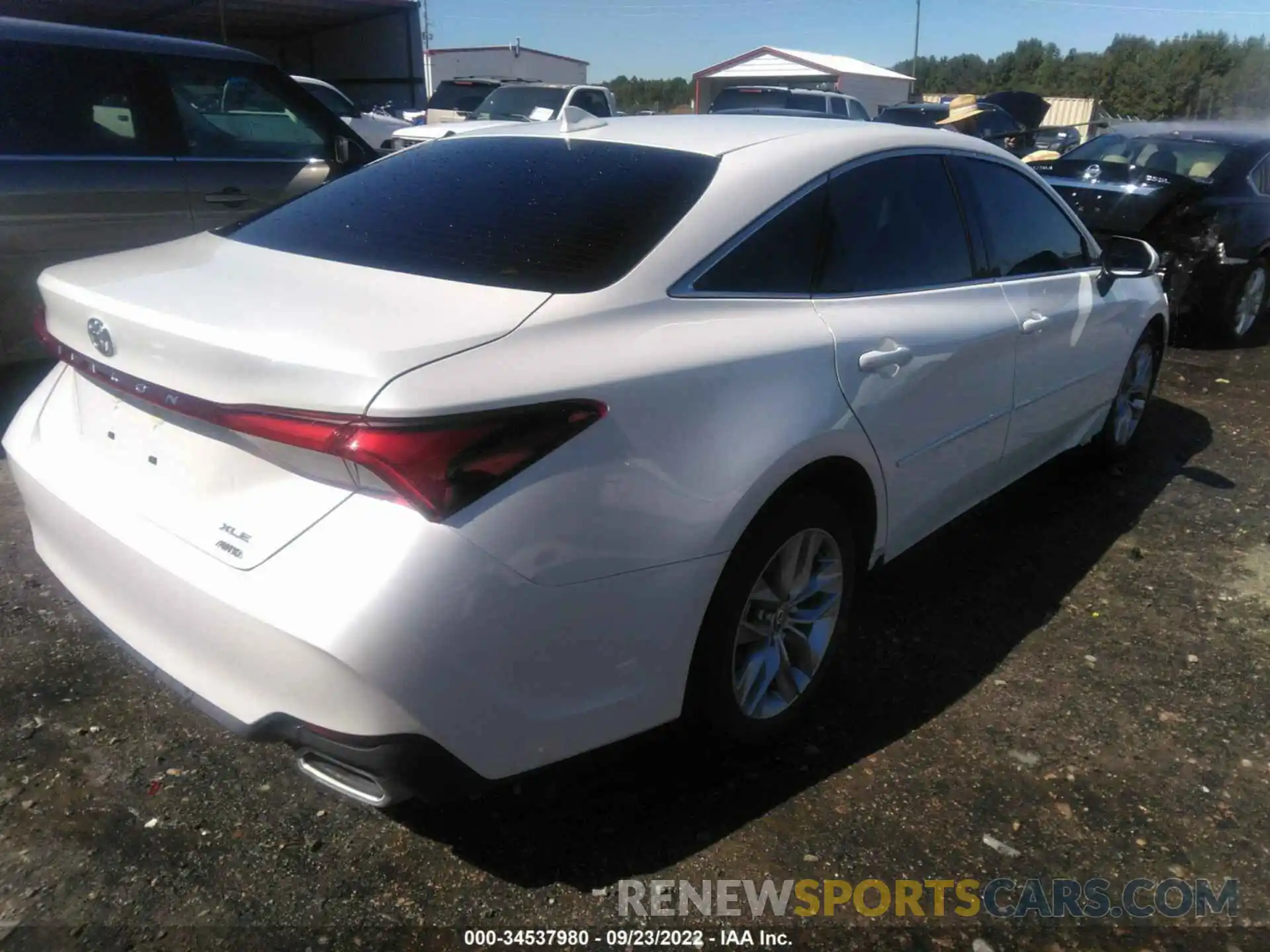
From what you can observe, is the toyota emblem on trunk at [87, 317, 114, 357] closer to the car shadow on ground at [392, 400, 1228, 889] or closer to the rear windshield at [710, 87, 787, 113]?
the car shadow on ground at [392, 400, 1228, 889]

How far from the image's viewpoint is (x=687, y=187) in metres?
2.49

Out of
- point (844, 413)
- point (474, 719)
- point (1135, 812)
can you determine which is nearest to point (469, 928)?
point (474, 719)

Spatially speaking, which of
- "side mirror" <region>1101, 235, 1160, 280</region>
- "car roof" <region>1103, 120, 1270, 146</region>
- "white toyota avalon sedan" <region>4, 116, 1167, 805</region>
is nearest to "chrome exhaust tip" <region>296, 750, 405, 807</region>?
"white toyota avalon sedan" <region>4, 116, 1167, 805</region>

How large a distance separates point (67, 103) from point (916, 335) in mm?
4324

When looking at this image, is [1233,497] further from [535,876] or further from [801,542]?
[535,876]

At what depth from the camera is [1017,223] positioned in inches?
142

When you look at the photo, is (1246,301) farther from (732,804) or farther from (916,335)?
(732,804)

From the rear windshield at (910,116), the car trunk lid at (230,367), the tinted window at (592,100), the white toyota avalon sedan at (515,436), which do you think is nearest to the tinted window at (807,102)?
the rear windshield at (910,116)

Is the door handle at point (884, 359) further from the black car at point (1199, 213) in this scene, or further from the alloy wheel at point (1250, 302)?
the alloy wheel at point (1250, 302)

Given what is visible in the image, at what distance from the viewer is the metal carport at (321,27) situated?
1981 cm

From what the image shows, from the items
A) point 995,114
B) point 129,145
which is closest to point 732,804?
point 129,145

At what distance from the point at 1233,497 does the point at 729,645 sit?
3461mm

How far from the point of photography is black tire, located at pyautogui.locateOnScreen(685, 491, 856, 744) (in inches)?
89.4

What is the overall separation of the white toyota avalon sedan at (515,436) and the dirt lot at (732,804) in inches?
10.5
